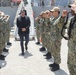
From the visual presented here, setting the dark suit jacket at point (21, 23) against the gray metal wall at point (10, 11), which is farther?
the gray metal wall at point (10, 11)

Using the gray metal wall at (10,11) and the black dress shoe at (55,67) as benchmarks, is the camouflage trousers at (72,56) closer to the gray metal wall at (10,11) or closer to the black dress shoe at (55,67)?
the black dress shoe at (55,67)

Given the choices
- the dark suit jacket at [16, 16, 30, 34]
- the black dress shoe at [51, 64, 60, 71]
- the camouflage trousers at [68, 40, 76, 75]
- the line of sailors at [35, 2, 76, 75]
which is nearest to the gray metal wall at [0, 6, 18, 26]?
the line of sailors at [35, 2, 76, 75]

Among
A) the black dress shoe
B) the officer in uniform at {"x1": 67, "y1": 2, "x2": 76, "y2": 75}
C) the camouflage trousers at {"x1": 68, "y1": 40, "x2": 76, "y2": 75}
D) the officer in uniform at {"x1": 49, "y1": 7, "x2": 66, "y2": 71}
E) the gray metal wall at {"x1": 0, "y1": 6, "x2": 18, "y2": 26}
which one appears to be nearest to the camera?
the officer in uniform at {"x1": 67, "y1": 2, "x2": 76, "y2": 75}

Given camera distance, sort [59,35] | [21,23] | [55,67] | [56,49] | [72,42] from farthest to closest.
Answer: [21,23], [55,67], [56,49], [59,35], [72,42]

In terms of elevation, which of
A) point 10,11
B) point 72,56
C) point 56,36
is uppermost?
point 72,56

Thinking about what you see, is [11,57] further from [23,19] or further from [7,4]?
[7,4]

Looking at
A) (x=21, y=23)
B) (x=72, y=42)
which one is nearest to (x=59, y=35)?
(x=72, y=42)

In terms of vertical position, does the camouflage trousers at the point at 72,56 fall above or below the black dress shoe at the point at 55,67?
above

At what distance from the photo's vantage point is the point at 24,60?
9633 millimetres

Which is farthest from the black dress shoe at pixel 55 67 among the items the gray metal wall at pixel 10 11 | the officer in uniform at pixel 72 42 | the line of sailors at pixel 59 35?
the gray metal wall at pixel 10 11

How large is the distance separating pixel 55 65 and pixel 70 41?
2940 millimetres

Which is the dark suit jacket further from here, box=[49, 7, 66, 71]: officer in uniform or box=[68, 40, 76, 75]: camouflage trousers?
box=[68, 40, 76, 75]: camouflage trousers

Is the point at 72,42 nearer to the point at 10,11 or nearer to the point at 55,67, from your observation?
the point at 55,67

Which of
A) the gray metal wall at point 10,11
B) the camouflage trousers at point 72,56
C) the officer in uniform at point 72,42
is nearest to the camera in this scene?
the officer in uniform at point 72,42
